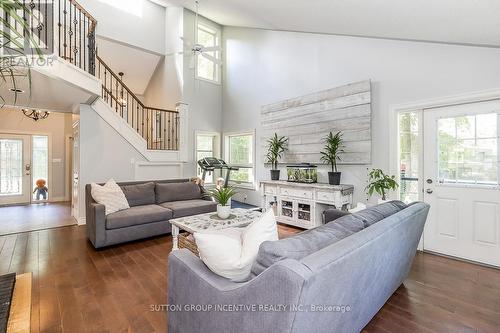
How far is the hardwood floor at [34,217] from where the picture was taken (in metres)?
4.67

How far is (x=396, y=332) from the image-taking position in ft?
6.44

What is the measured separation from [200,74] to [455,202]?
621 cm

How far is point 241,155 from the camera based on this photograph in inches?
272

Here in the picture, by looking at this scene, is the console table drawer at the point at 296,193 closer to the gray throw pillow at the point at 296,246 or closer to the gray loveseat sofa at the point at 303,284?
the gray loveseat sofa at the point at 303,284

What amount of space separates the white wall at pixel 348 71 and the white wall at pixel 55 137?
16.7ft

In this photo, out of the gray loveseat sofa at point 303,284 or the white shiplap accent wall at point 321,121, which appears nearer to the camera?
the gray loveseat sofa at point 303,284

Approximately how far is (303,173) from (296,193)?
1.54 feet

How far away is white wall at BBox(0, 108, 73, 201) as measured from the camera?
23.4ft

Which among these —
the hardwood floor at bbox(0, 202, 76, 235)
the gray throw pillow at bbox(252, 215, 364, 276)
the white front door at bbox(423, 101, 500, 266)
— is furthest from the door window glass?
the white front door at bbox(423, 101, 500, 266)

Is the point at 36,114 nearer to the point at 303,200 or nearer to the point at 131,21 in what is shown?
the point at 131,21

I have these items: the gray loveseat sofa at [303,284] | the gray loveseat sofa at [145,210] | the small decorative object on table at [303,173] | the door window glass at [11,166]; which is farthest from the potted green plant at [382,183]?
the door window glass at [11,166]

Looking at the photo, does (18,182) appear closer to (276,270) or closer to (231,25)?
(231,25)

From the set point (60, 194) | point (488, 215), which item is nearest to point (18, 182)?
point (60, 194)

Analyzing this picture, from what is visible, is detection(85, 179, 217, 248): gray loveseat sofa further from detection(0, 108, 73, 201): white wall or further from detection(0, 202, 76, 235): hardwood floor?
detection(0, 108, 73, 201): white wall
